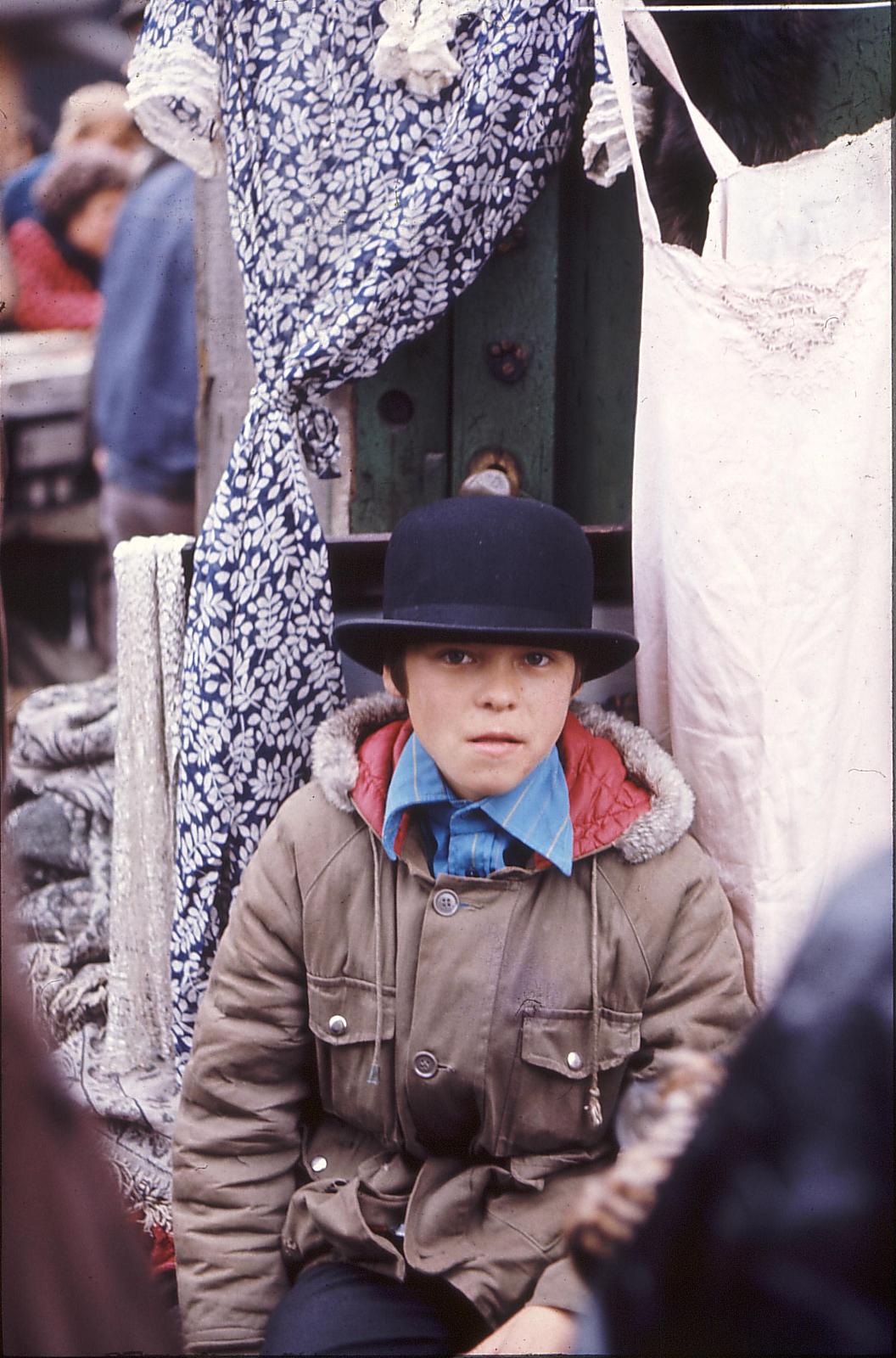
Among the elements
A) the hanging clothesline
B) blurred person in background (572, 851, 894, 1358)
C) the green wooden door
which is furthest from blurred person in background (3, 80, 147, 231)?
blurred person in background (572, 851, 894, 1358)

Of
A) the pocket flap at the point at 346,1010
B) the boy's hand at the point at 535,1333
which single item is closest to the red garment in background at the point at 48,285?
the pocket flap at the point at 346,1010

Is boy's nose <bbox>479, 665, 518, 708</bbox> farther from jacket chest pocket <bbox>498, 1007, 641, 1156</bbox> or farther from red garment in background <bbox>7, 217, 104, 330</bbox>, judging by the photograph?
red garment in background <bbox>7, 217, 104, 330</bbox>

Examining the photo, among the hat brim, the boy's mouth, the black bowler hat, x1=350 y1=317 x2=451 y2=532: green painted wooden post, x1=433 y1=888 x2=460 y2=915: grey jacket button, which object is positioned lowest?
x1=433 y1=888 x2=460 y2=915: grey jacket button

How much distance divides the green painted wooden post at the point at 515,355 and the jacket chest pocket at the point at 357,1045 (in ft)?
3.83

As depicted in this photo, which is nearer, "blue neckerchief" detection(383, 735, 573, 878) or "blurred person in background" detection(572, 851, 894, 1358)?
"blurred person in background" detection(572, 851, 894, 1358)

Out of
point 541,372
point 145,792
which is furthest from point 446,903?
point 541,372

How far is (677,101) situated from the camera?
6.41ft

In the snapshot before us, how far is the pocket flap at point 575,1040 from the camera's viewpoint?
56.4 inches

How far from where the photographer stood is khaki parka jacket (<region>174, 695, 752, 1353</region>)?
143 cm

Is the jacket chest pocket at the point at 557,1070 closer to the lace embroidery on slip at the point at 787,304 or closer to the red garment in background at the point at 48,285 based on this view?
the lace embroidery on slip at the point at 787,304

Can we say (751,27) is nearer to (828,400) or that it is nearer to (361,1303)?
(828,400)

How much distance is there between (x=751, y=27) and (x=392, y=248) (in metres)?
0.71

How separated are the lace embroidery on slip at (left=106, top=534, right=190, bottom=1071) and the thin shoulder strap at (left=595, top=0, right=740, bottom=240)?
3.40 ft

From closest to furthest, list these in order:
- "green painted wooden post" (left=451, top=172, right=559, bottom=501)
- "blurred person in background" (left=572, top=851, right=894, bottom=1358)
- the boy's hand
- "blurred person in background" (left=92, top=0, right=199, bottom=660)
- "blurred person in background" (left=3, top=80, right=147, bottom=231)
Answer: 1. "blurred person in background" (left=572, top=851, right=894, bottom=1358)
2. the boy's hand
3. "green painted wooden post" (left=451, top=172, right=559, bottom=501)
4. "blurred person in background" (left=92, top=0, right=199, bottom=660)
5. "blurred person in background" (left=3, top=80, right=147, bottom=231)
